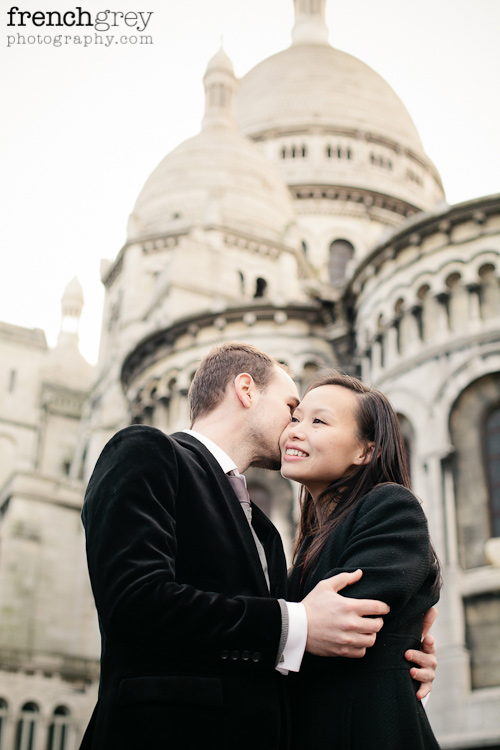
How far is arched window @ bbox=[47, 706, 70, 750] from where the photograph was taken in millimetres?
27969

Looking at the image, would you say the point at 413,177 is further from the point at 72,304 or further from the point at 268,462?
the point at 268,462

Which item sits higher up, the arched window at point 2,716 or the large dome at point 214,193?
the large dome at point 214,193

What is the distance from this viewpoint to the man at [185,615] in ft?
10.3

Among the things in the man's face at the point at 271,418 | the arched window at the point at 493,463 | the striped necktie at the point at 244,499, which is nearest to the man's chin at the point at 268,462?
the man's face at the point at 271,418

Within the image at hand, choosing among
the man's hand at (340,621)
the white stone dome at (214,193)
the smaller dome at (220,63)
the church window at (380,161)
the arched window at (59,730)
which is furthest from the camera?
the church window at (380,161)

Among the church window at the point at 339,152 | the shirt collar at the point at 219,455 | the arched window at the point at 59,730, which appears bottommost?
the arched window at the point at 59,730

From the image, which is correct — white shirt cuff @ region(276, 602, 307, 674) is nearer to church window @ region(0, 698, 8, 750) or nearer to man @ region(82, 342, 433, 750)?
man @ region(82, 342, 433, 750)

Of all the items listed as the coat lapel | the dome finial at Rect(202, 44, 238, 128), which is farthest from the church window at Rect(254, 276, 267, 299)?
the coat lapel

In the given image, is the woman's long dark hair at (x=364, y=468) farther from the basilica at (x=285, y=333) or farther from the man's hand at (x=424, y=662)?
the basilica at (x=285, y=333)

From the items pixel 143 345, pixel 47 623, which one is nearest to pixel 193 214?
pixel 143 345

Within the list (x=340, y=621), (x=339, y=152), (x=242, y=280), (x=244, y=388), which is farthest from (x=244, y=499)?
(x=339, y=152)

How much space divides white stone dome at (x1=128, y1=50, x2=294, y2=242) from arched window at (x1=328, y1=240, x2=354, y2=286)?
424cm

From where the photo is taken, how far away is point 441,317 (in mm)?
18125

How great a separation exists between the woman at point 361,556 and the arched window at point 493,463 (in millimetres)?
12902
